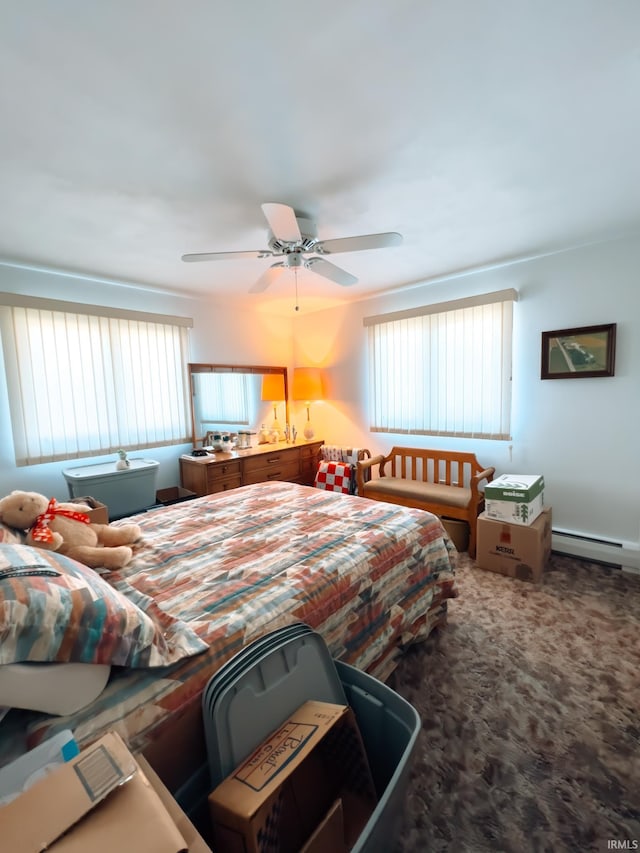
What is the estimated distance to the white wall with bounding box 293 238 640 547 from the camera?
2.70m

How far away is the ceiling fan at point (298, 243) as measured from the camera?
180 centimetres

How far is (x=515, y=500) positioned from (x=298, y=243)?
232 cm

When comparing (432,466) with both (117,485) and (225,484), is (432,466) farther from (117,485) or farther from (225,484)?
(117,485)

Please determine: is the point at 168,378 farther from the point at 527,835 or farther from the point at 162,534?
the point at 527,835

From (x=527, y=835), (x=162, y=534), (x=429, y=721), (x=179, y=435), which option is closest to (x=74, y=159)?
(x=162, y=534)

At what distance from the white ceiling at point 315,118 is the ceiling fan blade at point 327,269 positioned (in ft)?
0.82

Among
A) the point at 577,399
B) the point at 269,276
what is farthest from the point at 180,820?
the point at 577,399

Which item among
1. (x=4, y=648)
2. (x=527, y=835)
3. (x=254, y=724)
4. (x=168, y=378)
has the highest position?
(x=168, y=378)

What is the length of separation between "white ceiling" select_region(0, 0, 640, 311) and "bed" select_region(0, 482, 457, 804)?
1797 mm

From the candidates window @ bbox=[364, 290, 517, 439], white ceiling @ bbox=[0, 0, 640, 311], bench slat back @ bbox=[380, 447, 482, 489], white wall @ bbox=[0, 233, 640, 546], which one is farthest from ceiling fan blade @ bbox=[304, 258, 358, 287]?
bench slat back @ bbox=[380, 447, 482, 489]

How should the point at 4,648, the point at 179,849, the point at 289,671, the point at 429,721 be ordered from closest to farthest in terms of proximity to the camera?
the point at 179,849 → the point at 4,648 → the point at 289,671 → the point at 429,721

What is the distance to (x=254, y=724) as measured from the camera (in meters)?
1.01

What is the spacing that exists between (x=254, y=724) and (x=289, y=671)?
16 cm

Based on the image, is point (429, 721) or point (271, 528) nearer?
point (429, 721)
